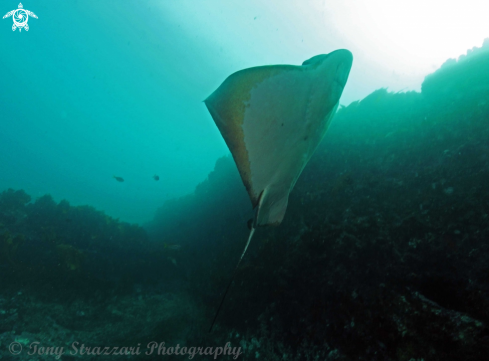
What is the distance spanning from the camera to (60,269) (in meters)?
7.24

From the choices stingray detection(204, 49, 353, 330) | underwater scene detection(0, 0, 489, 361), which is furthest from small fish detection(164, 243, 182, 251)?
stingray detection(204, 49, 353, 330)

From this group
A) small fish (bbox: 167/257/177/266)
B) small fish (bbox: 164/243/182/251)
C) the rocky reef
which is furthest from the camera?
small fish (bbox: 164/243/182/251)

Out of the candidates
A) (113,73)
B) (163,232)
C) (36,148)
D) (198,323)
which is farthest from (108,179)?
(198,323)

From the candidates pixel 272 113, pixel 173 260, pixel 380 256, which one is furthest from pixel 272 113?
pixel 173 260

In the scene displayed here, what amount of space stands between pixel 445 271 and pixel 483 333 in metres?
0.84

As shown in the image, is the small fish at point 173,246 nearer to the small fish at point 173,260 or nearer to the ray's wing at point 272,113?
the small fish at point 173,260

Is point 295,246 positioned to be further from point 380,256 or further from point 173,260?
point 173,260

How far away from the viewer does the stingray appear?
1936mm

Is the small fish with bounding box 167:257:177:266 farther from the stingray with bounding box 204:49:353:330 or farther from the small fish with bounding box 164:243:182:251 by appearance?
the stingray with bounding box 204:49:353:330

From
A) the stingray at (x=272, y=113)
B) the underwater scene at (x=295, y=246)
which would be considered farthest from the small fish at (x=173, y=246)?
the stingray at (x=272, y=113)

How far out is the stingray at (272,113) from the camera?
6.35 ft

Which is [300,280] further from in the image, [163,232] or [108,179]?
[108,179]

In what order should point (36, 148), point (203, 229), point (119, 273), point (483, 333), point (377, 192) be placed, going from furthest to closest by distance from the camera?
point (36, 148), point (203, 229), point (119, 273), point (377, 192), point (483, 333)

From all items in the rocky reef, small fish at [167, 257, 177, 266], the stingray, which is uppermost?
small fish at [167, 257, 177, 266]
